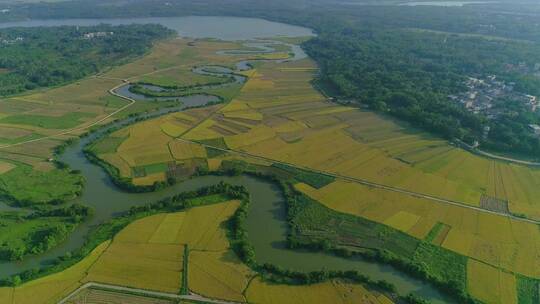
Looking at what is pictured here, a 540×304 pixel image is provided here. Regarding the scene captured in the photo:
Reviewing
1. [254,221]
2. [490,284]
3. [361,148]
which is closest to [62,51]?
[361,148]

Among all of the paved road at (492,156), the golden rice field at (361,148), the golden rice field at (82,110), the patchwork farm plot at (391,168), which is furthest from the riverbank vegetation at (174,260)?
the paved road at (492,156)

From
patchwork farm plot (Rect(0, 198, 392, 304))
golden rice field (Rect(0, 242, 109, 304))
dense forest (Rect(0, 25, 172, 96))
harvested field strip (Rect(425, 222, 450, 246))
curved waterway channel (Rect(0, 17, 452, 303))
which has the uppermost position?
dense forest (Rect(0, 25, 172, 96))

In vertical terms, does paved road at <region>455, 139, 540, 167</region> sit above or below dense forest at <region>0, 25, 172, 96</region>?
below

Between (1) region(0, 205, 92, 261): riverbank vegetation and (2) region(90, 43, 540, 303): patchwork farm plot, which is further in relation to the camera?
(2) region(90, 43, 540, 303): patchwork farm plot

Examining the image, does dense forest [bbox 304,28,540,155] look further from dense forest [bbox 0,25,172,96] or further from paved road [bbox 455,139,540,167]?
dense forest [bbox 0,25,172,96]

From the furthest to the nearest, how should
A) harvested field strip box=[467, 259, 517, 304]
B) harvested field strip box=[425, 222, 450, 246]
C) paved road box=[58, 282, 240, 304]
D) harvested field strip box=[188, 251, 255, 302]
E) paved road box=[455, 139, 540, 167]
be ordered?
1. paved road box=[455, 139, 540, 167]
2. harvested field strip box=[425, 222, 450, 246]
3. harvested field strip box=[188, 251, 255, 302]
4. harvested field strip box=[467, 259, 517, 304]
5. paved road box=[58, 282, 240, 304]

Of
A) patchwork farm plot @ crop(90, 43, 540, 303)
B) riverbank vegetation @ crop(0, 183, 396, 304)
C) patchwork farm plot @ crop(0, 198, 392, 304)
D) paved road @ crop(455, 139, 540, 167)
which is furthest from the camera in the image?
paved road @ crop(455, 139, 540, 167)

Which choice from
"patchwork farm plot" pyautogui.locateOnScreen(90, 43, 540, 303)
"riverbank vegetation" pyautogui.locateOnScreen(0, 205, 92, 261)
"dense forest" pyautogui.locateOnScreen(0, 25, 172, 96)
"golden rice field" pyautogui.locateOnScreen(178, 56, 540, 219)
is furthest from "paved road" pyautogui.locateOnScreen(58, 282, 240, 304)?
"dense forest" pyautogui.locateOnScreen(0, 25, 172, 96)

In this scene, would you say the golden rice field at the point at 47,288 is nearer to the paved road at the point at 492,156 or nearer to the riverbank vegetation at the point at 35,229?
the riverbank vegetation at the point at 35,229

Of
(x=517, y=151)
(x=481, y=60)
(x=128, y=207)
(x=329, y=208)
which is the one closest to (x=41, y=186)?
(x=128, y=207)
